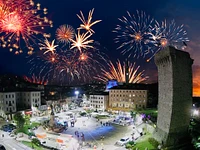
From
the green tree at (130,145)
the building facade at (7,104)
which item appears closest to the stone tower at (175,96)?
the green tree at (130,145)

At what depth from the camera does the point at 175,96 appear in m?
32.8

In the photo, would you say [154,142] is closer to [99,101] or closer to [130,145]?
[130,145]

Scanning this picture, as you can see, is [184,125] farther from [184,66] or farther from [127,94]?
[127,94]

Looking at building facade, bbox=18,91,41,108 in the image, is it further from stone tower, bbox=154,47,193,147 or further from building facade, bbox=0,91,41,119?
stone tower, bbox=154,47,193,147

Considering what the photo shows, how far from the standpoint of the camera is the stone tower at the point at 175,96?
107ft

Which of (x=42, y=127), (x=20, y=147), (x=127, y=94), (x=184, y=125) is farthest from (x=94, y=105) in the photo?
(x=184, y=125)

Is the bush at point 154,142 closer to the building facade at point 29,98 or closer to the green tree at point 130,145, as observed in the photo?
the green tree at point 130,145

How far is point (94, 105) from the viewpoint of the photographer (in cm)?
8856

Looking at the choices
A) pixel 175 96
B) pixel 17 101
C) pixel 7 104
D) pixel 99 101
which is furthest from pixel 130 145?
pixel 17 101

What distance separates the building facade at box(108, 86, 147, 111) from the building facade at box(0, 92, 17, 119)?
37.0 metres

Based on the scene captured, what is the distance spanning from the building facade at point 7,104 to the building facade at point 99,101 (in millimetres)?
32901

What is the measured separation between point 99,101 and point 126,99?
12344 millimetres

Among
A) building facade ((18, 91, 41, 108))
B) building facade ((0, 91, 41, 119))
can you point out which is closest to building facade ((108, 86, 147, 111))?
building facade ((18, 91, 41, 108))

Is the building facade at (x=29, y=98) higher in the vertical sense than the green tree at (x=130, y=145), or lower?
higher
